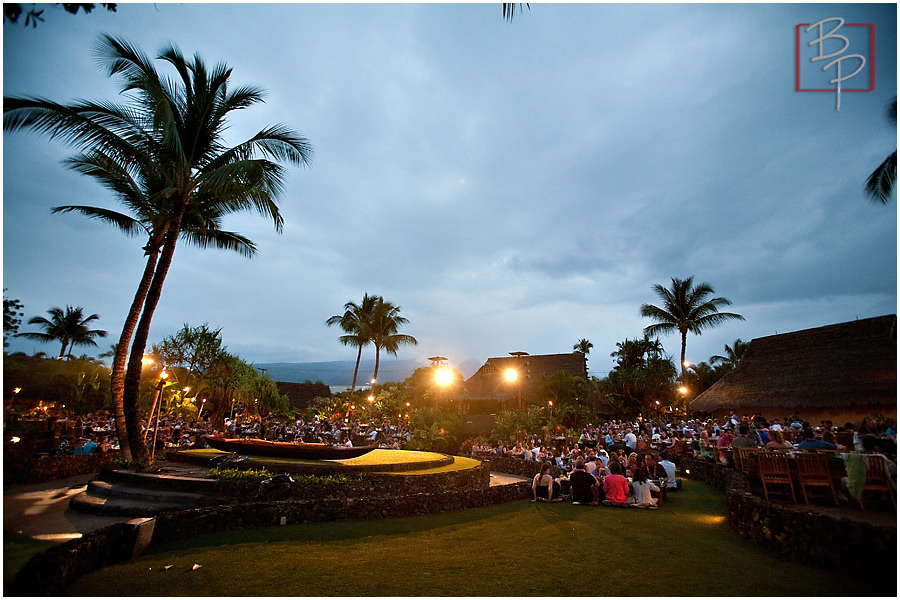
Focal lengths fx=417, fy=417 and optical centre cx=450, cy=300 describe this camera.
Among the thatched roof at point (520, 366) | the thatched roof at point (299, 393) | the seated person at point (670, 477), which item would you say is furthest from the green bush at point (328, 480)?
the thatched roof at point (299, 393)

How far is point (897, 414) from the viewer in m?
4.95

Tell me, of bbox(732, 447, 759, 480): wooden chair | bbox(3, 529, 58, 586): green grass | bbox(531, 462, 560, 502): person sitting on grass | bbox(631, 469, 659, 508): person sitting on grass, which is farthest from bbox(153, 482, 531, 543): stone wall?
bbox(732, 447, 759, 480): wooden chair

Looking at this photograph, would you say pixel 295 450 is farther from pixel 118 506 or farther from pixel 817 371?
pixel 817 371

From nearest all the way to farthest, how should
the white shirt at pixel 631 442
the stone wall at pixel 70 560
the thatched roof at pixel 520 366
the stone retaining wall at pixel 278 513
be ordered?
the stone wall at pixel 70 560 < the stone retaining wall at pixel 278 513 < the white shirt at pixel 631 442 < the thatched roof at pixel 520 366

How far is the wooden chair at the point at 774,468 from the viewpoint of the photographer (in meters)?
7.76

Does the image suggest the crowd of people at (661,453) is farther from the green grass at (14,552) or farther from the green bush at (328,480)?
the green grass at (14,552)

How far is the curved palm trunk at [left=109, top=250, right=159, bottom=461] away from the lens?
10562mm

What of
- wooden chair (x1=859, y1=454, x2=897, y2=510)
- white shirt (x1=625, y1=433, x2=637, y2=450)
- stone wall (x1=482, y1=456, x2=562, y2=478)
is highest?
wooden chair (x1=859, y1=454, x2=897, y2=510)

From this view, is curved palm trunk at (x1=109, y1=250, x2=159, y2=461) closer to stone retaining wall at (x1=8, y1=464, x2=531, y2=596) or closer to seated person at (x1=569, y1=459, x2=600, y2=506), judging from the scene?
stone retaining wall at (x1=8, y1=464, x2=531, y2=596)

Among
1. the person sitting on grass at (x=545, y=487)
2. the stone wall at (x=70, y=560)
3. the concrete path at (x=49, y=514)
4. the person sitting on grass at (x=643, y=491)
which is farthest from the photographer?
the person sitting on grass at (x=545, y=487)

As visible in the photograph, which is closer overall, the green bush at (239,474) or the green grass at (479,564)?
the green grass at (479,564)

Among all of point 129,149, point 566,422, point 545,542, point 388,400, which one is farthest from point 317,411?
point 545,542

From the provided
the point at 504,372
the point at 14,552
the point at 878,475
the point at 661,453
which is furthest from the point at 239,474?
the point at 504,372

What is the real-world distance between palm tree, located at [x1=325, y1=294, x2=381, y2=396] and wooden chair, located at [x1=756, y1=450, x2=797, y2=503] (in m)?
29.5
